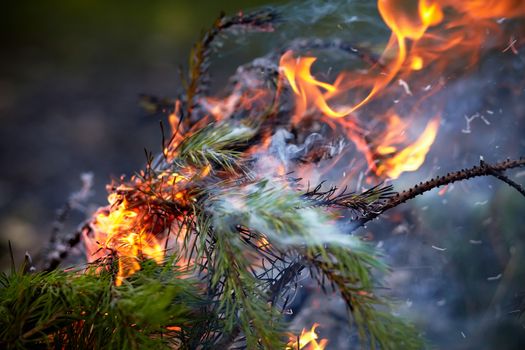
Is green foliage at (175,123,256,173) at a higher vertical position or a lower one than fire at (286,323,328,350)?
higher

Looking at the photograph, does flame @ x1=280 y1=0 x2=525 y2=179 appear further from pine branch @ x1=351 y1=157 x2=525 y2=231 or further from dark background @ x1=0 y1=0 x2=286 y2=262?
dark background @ x1=0 y1=0 x2=286 y2=262

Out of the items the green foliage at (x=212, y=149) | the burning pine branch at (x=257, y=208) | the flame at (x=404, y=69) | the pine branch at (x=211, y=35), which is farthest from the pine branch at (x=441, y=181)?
the pine branch at (x=211, y=35)

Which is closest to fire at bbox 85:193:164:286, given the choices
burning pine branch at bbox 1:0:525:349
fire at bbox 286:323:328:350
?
burning pine branch at bbox 1:0:525:349

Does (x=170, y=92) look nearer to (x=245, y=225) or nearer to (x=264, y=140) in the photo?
(x=264, y=140)

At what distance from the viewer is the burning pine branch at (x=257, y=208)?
483 mm

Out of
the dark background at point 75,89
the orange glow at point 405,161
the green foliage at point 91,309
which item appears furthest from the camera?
the dark background at point 75,89

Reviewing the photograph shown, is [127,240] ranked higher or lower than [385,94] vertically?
lower

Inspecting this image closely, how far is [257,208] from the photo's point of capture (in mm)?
502

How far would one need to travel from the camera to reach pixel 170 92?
2121 millimetres

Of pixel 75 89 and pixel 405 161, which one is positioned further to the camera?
pixel 75 89

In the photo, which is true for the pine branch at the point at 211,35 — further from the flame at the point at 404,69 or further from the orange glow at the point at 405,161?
the orange glow at the point at 405,161

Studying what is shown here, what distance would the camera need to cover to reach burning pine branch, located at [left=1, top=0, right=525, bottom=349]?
0.48 metres

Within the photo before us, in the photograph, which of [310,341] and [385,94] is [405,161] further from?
[310,341]

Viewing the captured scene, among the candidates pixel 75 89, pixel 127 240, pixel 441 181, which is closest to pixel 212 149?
pixel 127 240
